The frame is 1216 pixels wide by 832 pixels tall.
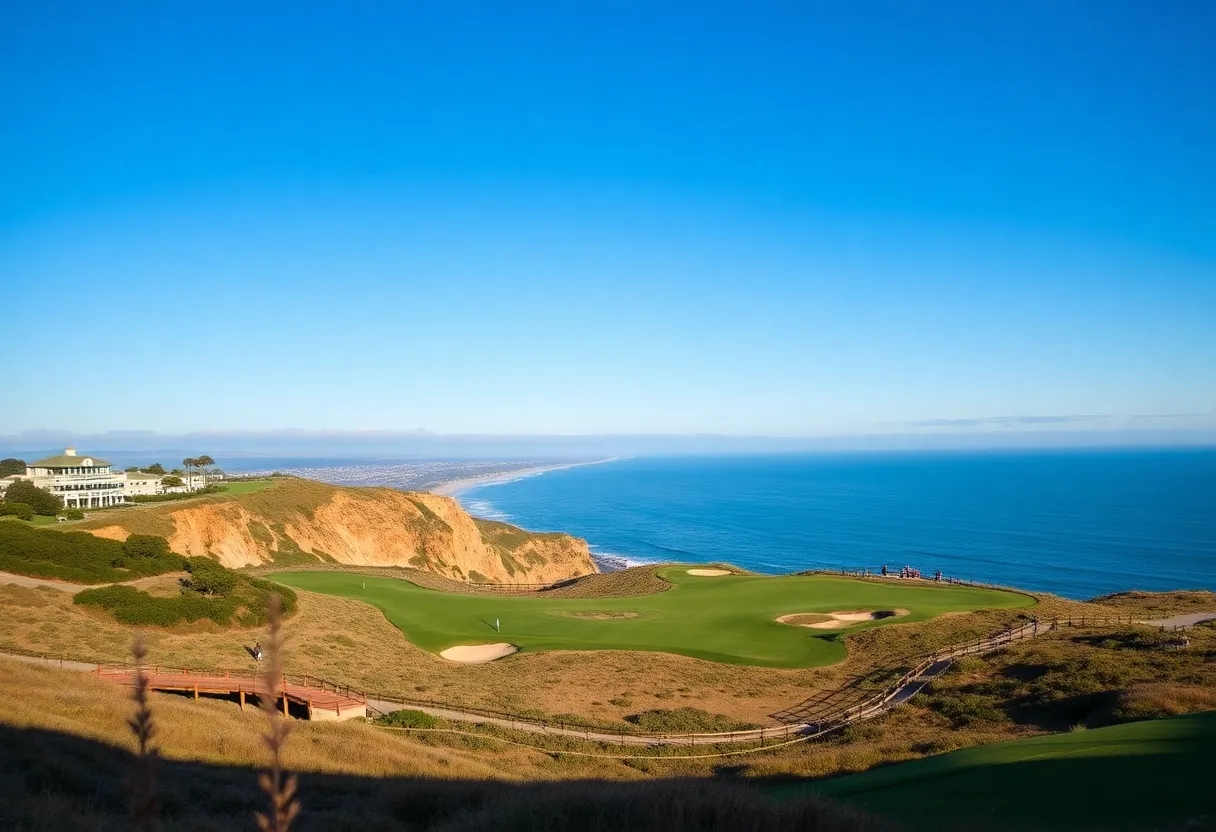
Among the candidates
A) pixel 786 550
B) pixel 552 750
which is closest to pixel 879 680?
pixel 552 750

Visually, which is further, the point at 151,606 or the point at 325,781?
the point at 151,606

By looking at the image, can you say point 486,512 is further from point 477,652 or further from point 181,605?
point 181,605

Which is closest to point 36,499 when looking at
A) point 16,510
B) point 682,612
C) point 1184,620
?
point 16,510

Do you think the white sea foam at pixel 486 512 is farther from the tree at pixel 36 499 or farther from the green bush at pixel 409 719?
the green bush at pixel 409 719

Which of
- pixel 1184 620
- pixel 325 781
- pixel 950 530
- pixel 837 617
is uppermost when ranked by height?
pixel 325 781

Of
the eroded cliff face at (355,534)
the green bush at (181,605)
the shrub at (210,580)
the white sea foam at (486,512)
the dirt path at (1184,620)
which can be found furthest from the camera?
the white sea foam at (486,512)

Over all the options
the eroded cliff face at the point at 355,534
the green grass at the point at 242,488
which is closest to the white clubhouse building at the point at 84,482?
the green grass at the point at 242,488
